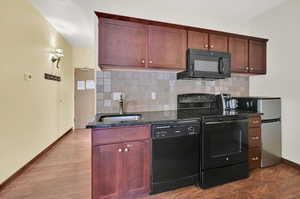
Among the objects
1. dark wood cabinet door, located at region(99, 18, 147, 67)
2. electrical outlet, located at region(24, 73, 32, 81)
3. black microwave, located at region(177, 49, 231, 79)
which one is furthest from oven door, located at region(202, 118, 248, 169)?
electrical outlet, located at region(24, 73, 32, 81)

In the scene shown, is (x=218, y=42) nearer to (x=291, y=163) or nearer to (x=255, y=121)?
(x=255, y=121)

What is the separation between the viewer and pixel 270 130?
8.29 ft

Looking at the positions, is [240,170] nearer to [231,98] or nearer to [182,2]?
[231,98]

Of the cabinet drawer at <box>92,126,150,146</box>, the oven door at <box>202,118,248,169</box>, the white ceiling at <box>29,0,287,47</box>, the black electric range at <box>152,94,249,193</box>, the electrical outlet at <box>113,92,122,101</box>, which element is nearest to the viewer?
the cabinet drawer at <box>92,126,150,146</box>

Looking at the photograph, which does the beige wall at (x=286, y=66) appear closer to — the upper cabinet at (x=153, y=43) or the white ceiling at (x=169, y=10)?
the white ceiling at (x=169, y=10)

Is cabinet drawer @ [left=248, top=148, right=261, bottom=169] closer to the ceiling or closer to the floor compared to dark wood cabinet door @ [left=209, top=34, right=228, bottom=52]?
closer to the floor

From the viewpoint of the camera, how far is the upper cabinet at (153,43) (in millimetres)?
2018

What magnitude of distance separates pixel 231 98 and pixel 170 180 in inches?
73.6

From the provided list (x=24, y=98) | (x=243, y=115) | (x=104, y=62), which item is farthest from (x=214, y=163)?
(x=24, y=98)

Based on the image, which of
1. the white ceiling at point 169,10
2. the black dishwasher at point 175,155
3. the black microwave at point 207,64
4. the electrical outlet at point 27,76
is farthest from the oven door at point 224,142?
the electrical outlet at point 27,76

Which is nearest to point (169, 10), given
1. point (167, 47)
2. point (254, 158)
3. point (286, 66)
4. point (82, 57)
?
point (167, 47)

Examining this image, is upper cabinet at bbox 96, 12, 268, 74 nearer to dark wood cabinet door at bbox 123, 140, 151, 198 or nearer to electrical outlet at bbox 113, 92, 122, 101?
electrical outlet at bbox 113, 92, 122, 101

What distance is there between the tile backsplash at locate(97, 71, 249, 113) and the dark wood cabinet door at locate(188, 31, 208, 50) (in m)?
0.56

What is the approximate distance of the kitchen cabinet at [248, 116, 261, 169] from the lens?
7.66 feet
